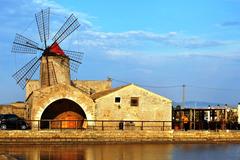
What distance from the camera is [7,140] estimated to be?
36531mm

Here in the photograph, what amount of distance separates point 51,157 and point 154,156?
17.0 ft

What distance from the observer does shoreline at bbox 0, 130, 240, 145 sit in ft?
121

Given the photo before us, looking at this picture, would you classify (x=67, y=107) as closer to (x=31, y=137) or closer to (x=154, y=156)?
(x=31, y=137)

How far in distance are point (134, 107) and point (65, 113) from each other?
20.8ft

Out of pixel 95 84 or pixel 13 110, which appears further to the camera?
pixel 95 84

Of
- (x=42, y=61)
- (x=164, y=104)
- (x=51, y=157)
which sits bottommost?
(x=51, y=157)

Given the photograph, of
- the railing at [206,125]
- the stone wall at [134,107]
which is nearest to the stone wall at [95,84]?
the stone wall at [134,107]

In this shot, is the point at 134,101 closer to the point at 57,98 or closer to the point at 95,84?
the point at 57,98

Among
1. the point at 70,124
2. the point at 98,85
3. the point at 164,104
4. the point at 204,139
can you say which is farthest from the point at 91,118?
the point at 98,85

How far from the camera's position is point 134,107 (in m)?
43.8

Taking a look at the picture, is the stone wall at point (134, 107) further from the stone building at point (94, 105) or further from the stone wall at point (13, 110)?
the stone wall at point (13, 110)

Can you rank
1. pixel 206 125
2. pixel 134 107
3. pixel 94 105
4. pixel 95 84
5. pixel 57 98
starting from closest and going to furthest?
1. pixel 57 98
2. pixel 94 105
3. pixel 134 107
4. pixel 206 125
5. pixel 95 84

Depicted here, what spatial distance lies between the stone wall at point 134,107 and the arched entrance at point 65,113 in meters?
2.57

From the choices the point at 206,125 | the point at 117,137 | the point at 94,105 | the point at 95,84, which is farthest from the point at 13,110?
the point at 206,125
